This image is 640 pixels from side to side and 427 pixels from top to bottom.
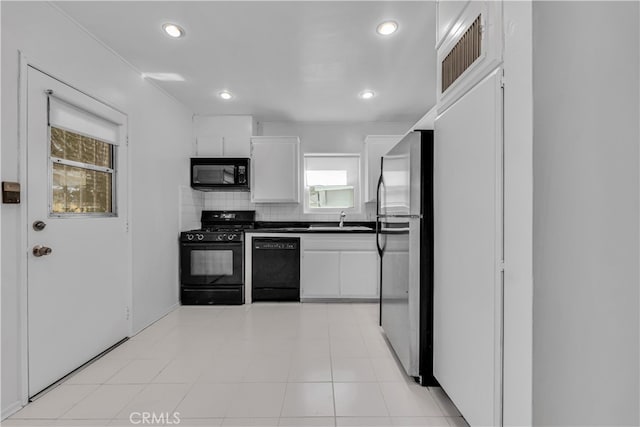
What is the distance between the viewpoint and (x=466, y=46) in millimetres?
1410

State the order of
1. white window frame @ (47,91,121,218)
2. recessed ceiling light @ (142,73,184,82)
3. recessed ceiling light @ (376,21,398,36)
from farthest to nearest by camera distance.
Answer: recessed ceiling light @ (142,73,184,82) < recessed ceiling light @ (376,21,398,36) < white window frame @ (47,91,121,218)

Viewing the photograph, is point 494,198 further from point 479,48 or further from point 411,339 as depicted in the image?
point 411,339

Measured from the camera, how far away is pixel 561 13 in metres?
1.03

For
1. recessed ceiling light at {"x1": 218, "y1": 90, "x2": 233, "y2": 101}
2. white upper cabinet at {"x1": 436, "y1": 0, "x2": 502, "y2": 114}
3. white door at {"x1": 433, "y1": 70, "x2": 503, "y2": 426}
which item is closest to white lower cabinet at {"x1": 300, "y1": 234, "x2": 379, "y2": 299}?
recessed ceiling light at {"x1": 218, "y1": 90, "x2": 233, "y2": 101}

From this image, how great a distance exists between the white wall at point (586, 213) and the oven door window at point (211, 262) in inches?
132

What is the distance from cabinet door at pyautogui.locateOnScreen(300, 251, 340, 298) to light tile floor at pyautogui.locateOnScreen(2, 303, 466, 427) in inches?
34.9

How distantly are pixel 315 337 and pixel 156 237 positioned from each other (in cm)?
191

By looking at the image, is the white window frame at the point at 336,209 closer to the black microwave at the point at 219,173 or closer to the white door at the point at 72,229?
the black microwave at the point at 219,173

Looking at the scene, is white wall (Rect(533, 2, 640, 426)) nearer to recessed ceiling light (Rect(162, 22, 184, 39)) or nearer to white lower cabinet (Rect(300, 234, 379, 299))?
recessed ceiling light (Rect(162, 22, 184, 39))

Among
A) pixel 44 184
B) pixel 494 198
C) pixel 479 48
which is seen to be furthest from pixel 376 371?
pixel 44 184

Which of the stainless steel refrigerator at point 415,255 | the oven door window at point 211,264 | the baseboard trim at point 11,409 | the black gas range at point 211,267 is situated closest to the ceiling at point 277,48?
the stainless steel refrigerator at point 415,255

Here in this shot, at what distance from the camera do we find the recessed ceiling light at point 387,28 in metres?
2.18

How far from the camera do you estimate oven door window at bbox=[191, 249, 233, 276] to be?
3.80 metres

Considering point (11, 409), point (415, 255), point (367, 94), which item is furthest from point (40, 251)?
point (367, 94)
